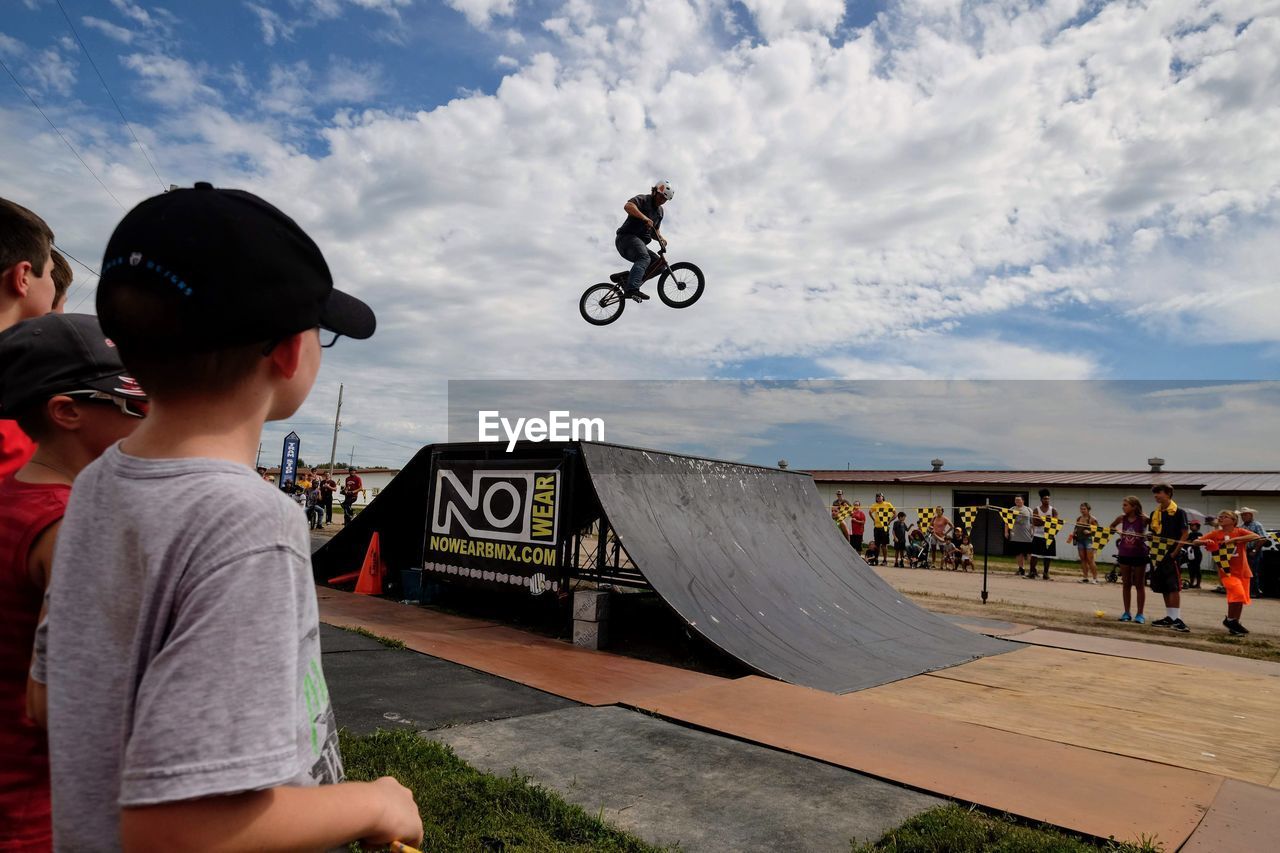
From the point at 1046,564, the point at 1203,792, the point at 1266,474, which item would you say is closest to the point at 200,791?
the point at 1203,792

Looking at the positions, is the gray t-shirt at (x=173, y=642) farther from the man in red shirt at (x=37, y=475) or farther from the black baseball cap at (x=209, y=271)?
the man in red shirt at (x=37, y=475)

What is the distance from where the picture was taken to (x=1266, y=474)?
93.3ft

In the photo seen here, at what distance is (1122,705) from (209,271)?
6752mm

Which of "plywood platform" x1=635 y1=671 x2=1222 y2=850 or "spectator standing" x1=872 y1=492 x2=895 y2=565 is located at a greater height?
"spectator standing" x1=872 y1=492 x2=895 y2=565

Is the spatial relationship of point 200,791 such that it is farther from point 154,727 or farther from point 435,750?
point 435,750

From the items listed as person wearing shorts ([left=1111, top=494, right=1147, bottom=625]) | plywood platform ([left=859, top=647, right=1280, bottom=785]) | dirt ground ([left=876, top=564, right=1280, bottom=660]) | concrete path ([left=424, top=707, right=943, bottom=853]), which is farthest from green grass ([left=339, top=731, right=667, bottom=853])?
person wearing shorts ([left=1111, top=494, right=1147, bottom=625])

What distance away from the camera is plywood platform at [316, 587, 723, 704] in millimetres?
5652

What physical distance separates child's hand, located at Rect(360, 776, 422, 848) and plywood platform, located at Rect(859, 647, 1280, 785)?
192 inches

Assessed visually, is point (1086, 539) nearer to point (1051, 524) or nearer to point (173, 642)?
point (1051, 524)

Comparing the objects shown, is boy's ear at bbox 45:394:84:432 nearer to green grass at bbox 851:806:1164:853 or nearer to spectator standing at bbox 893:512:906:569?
green grass at bbox 851:806:1164:853

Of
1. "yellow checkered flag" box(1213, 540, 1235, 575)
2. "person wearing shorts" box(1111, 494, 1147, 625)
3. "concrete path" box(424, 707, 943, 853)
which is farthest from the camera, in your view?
"yellow checkered flag" box(1213, 540, 1235, 575)

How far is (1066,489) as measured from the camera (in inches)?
1096

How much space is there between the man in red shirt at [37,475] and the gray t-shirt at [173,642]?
573 mm

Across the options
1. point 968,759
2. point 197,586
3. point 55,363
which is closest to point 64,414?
point 55,363
